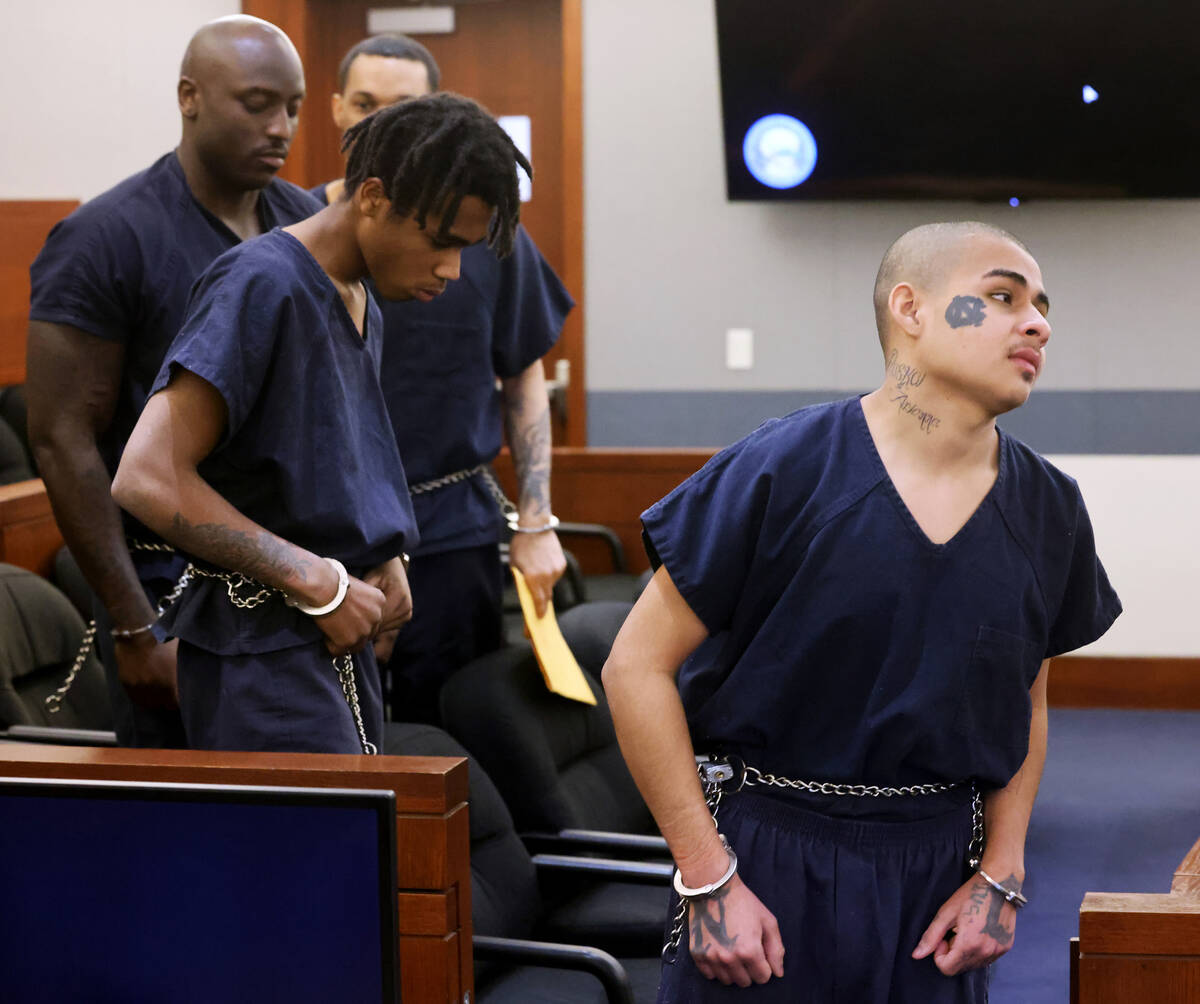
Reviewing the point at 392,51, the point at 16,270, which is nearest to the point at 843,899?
the point at 392,51

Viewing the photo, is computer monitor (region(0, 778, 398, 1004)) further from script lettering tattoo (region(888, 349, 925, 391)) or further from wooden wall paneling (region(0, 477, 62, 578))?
wooden wall paneling (region(0, 477, 62, 578))

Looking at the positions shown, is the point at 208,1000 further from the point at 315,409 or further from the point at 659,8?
the point at 659,8

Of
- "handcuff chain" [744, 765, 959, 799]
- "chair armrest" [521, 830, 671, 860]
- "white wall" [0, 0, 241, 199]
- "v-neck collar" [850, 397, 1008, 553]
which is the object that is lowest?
"chair armrest" [521, 830, 671, 860]

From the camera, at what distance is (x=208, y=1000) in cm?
131

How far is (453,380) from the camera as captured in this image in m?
2.70

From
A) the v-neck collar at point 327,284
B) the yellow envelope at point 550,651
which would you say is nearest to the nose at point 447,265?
the v-neck collar at point 327,284

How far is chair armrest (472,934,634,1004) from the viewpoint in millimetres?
2135

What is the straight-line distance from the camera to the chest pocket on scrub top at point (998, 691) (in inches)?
52.7

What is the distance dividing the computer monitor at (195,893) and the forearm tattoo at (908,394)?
556 mm

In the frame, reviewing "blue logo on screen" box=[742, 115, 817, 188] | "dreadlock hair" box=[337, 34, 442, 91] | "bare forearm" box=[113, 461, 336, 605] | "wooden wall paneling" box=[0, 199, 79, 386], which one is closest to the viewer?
"bare forearm" box=[113, 461, 336, 605]

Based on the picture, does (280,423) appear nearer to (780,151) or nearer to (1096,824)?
(1096,824)

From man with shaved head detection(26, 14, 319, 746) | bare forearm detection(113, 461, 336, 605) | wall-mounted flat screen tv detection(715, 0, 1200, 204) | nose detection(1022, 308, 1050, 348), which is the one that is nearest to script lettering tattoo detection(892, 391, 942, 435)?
nose detection(1022, 308, 1050, 348)

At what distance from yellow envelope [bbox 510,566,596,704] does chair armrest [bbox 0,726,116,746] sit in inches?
28.3

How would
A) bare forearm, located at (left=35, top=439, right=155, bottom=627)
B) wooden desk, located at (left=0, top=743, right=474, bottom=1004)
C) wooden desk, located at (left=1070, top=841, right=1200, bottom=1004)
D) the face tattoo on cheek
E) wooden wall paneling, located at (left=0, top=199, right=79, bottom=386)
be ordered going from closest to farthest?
wooden desk, located at (left=1070, top=841, right=1200, bottom=1004), the face tattoo on cheek, wooden desk, located at (left=0, top=743, right=474, bottom=1004), bare forearm, located at (left=35, top=439, right=155, bottom=627), wooden wall paneling, located at (left=0, top=199, right=79, bottom=386)
